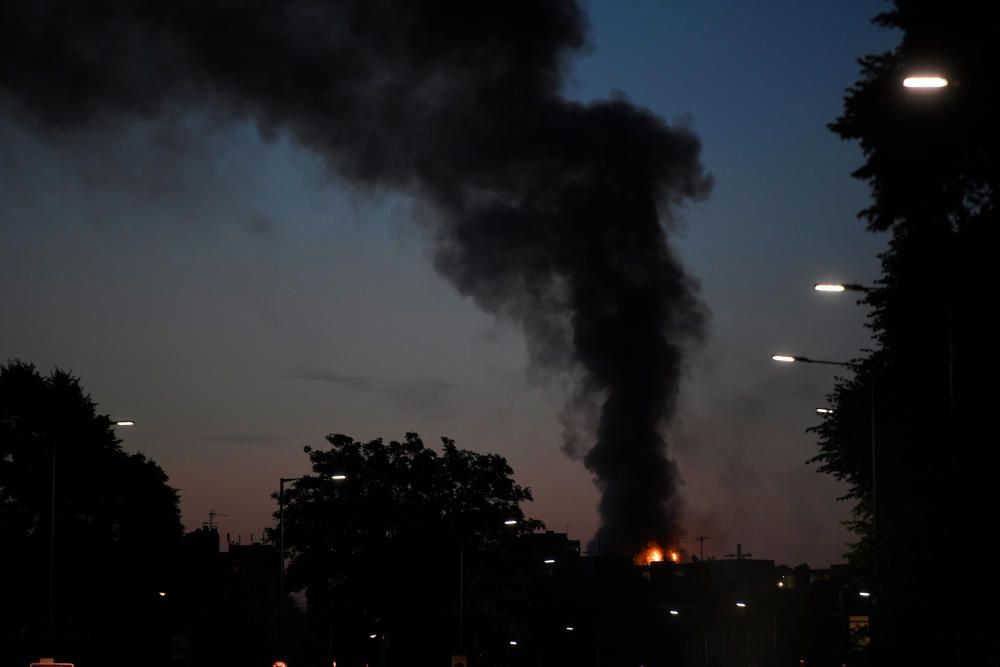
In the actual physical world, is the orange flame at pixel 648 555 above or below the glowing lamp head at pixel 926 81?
below

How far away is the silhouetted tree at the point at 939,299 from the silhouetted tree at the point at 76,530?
5141cm

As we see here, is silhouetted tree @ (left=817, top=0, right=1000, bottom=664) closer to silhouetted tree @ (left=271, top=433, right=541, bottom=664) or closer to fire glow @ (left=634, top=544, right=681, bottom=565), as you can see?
silhouetted tree @ (left=271, top=433, right=541, bottom=664)

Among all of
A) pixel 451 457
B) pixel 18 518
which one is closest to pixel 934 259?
pixel 451 457

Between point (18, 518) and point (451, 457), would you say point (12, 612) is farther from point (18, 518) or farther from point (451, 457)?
point (451, 457)

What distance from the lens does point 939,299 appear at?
41.3 meters

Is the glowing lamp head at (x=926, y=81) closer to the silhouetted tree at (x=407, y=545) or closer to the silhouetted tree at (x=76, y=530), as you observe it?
the silhouetted tree at (x=407, y=545)

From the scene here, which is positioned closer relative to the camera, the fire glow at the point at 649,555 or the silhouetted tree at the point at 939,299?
the silhouetted tree at the point at 939,299

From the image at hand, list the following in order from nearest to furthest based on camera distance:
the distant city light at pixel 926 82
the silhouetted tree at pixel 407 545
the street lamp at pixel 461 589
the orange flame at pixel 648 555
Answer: the distant city light at pixel 926 82, the street lamp at pixel 461 589, the silhouetted tree at pixel 407 545, the orange flame at pixel 648 555

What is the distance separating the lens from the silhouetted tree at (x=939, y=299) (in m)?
31.8

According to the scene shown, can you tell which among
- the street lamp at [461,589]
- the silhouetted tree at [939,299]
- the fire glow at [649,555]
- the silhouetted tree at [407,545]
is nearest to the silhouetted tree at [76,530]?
the silhouetted tree at [407,545]

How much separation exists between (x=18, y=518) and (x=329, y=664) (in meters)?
23.3

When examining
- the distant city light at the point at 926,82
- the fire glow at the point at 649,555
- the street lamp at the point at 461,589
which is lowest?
the street lamp at the point at 461,589

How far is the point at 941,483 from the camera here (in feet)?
117

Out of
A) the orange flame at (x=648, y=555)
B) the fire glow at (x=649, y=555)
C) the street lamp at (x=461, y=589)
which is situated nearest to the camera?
the street lamp at (x=461, y=589)
